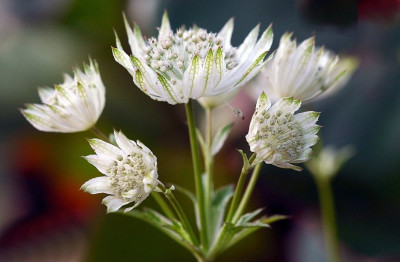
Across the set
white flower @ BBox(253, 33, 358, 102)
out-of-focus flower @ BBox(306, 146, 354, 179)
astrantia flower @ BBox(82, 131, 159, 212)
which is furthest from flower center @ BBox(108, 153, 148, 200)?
out-of-focus flower @ BBox(306, 146, 354, 179)

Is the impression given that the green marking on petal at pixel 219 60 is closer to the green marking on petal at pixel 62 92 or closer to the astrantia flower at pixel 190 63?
the astrantia flower at pixel 190 63

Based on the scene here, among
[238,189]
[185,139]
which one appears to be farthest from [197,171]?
[185,139]

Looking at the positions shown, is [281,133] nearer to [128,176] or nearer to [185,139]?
[128,176]

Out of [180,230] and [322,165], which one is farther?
[322,165]

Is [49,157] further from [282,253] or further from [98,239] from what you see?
[282,253]

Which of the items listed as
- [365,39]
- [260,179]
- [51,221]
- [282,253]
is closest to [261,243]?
[282,253]

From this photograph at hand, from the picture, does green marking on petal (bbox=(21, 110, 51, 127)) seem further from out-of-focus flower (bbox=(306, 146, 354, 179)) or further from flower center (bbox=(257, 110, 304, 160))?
out-of-focus flower (bbox=(306, 146, 354, 179))

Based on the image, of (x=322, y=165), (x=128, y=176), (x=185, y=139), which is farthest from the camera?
(x=185, y=139)
